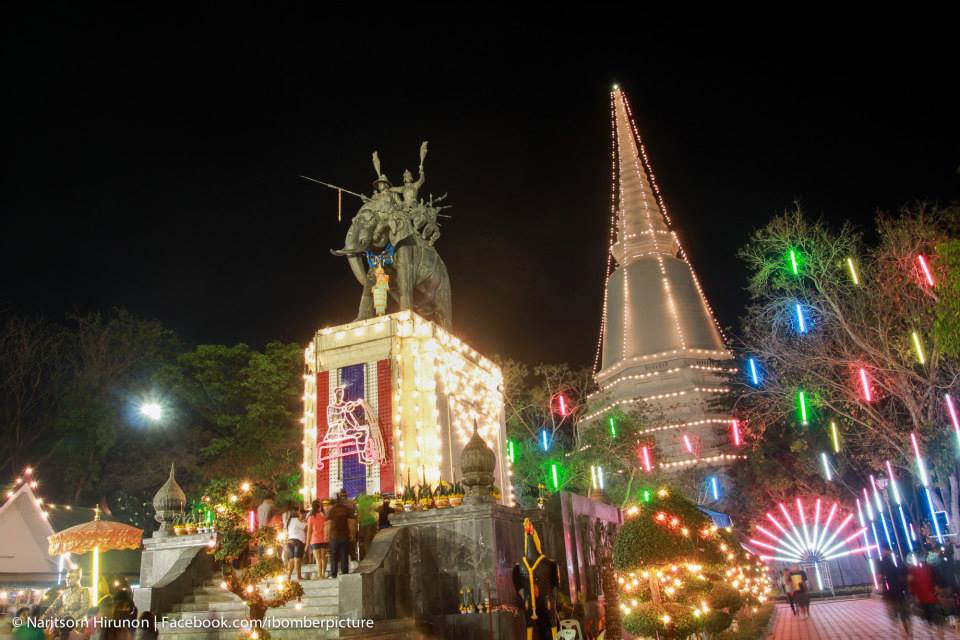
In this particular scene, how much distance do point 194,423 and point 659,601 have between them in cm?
2206

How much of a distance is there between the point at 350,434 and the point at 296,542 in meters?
5.53

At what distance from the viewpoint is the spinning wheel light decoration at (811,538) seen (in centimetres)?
3653

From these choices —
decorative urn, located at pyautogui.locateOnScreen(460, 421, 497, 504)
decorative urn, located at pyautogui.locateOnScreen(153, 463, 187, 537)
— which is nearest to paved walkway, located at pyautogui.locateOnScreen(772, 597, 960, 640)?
decorative urn, located at pyautogui.locateOnScreen(460, 421, 497, 504)

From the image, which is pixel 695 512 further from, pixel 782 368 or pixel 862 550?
pixel 862 550

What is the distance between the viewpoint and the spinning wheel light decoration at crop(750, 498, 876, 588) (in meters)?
36.5

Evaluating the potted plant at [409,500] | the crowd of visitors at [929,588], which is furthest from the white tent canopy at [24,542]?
the crowd of visitors at [929,588]

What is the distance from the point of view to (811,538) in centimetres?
3747

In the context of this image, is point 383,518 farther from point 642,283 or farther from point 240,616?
point 642,283

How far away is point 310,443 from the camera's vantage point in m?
19.3

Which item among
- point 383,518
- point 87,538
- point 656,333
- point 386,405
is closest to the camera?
point 383,518

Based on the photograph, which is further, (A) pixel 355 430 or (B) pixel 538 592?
(A) pixel 355 430

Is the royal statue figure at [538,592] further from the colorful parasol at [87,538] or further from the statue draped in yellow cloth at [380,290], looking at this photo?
the colorful parasol at [87,538]

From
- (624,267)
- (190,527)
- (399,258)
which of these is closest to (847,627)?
(399,258)

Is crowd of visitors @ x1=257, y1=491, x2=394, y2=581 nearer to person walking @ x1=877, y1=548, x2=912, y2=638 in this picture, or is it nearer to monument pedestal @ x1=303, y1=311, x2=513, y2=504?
monument pedestal @ x1=303, y1=311, x2=513, y2=504
